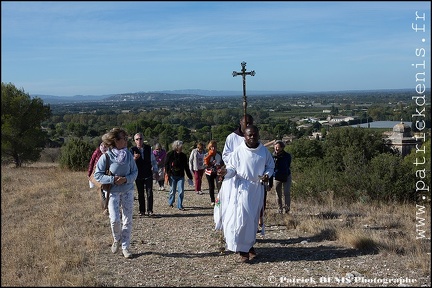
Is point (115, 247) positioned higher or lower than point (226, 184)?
lower

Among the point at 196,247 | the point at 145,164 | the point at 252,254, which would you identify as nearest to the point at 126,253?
the point at 196,247

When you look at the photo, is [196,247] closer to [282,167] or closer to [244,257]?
[244,257]

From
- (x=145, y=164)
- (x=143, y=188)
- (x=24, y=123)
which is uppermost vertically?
(x=24, y=123)

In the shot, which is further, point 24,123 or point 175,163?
point 24,123

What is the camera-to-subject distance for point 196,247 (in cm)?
739

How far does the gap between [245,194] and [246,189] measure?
0.07 metres

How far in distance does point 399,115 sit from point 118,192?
22.7 m

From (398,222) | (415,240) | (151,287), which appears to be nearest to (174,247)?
(151,287)

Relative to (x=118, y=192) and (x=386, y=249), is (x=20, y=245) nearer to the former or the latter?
(x=118, y=192)

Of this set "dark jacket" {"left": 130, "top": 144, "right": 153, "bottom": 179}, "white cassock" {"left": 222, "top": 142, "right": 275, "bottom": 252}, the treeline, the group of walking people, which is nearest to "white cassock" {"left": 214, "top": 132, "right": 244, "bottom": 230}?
the group of walking people

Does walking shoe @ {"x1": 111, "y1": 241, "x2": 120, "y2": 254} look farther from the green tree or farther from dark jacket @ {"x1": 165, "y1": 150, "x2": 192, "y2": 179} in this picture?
the green tree

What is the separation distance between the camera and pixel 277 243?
7.46 metres

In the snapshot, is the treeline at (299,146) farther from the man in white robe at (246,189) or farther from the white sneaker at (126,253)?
the man in white robe at (246,189)

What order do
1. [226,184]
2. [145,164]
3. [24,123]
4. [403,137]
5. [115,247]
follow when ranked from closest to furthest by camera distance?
[226,184] → [115,247] → [145,164] → [24,123] → [403,137]
